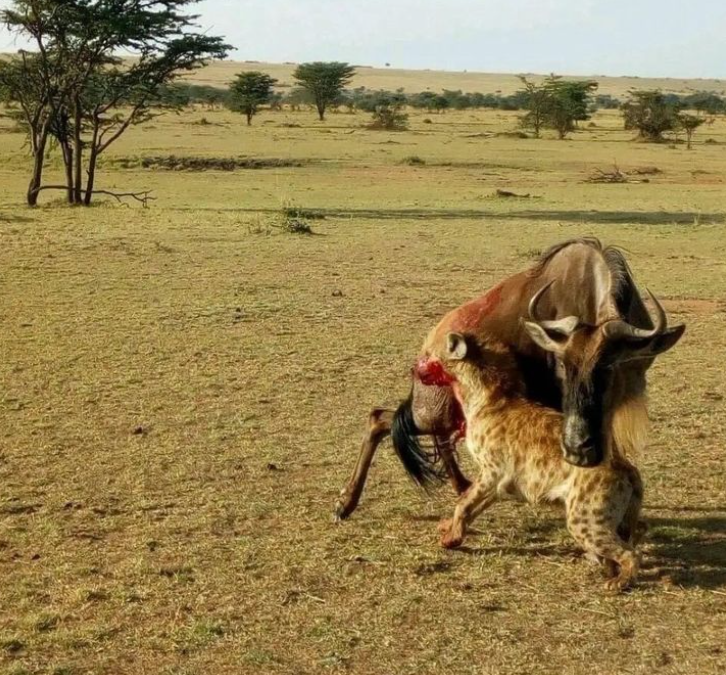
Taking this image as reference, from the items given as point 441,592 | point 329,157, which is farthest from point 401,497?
point 329,157

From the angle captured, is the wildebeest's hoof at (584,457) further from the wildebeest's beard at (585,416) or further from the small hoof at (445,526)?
the small hoof at (445,526)

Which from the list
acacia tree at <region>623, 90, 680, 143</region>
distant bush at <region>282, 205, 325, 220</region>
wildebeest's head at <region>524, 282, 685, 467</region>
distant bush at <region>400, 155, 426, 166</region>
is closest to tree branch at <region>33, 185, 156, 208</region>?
distant bush at <region>282, 205, 325, 220</region>

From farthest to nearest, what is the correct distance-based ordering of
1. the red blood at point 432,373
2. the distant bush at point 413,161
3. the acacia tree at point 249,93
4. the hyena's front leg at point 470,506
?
1. the acacia tree at point 249,93
2. the distant bush at point 413,161
3. the red blood at point 432,373
4. the hyena's front leg at point 470,506

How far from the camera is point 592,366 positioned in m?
4.55

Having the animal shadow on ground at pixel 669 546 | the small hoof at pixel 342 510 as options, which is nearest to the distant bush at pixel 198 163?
the small hoof at pixel 342 510

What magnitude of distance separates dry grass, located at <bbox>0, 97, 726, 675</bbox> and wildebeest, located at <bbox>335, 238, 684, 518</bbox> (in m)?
0.43

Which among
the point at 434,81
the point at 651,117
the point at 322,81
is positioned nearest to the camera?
the point at 651,117

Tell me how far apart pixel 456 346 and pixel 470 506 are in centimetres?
77

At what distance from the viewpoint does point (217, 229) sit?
A: 1731 centimetres

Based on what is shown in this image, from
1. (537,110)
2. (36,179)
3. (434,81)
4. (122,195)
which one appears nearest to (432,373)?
(122,195)

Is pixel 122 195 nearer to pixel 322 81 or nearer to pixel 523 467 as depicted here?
pixel 523 467

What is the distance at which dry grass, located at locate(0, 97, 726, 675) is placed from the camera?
4289 mm

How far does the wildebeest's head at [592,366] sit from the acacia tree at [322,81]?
184ft

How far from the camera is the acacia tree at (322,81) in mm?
60875
